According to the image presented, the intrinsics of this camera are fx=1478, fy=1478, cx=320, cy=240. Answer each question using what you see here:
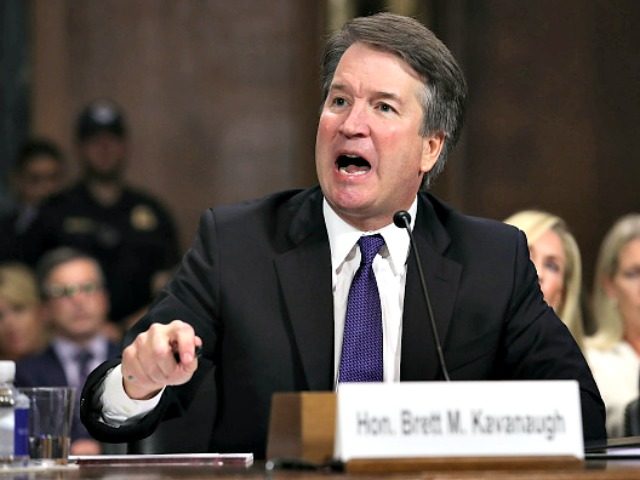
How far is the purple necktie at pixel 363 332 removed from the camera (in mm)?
3117

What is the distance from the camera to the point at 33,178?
7703 millimetres

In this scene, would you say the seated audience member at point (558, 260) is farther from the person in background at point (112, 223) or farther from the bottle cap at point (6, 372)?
the bottle cap at point (6, 372)

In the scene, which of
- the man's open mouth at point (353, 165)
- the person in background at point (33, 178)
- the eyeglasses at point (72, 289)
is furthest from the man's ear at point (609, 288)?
the person in background at point (33, 178)

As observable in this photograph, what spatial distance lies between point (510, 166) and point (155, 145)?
2.01m

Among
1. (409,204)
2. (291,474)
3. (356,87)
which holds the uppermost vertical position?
(356,87)

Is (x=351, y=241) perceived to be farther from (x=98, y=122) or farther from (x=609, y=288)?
(x=98, y=122)

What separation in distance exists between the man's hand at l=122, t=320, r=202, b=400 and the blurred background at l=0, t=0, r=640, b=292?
5211 mm

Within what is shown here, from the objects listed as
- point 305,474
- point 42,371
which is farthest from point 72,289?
point 305,474

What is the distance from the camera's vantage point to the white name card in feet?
7.26

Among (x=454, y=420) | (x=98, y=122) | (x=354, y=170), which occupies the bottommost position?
(x=454, y=420)

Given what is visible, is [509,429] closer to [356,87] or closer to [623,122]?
[356,87]

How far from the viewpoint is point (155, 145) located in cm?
834

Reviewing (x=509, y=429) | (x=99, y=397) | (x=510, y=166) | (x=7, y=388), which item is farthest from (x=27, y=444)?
(x=510, y=166)

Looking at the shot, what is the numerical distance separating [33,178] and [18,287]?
3.81 feet
